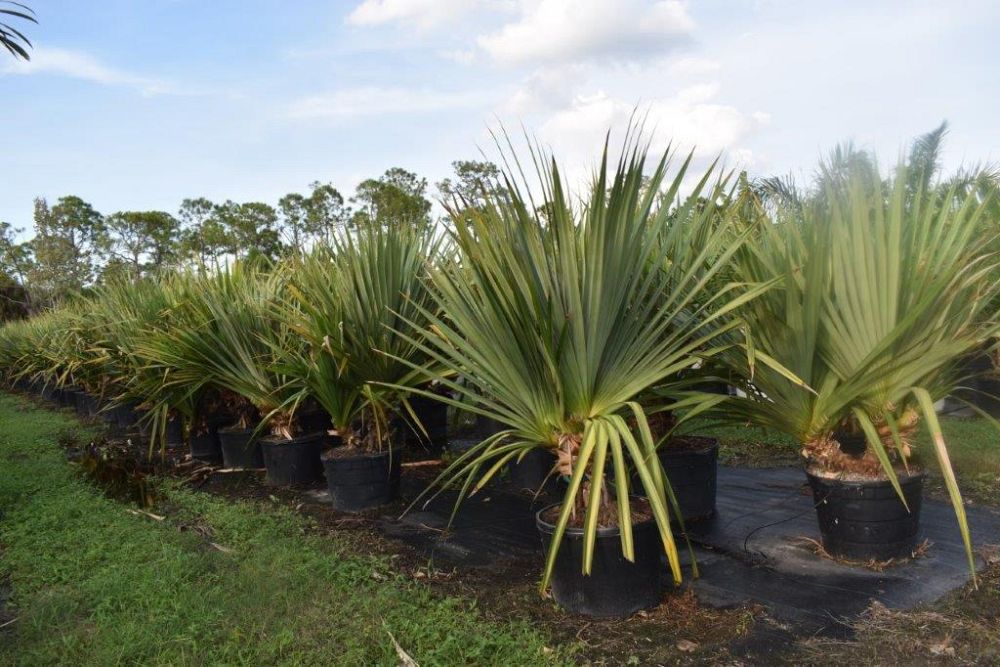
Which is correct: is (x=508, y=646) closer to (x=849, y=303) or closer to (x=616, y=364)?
(x=616, y=364)

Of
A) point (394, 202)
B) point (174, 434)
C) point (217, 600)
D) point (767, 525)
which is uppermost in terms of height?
point (394, 202)

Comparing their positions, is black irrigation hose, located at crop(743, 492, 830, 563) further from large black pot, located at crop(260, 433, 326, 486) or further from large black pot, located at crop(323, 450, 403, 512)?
large black pot, located at crop(260, 433, 326, 486)

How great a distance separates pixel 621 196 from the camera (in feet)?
9.20

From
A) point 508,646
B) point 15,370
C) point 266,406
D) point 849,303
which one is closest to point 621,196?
point 849,303

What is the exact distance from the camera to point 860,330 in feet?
10.1

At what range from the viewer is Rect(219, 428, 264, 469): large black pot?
6559 mm

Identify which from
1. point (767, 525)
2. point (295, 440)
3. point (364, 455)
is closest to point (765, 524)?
point (767, 525)

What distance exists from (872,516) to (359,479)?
3.02 meters

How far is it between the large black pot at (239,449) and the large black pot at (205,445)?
2.74ft

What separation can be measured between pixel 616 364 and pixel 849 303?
40.6 inches

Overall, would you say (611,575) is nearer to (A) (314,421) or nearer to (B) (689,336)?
(B) (689,336)

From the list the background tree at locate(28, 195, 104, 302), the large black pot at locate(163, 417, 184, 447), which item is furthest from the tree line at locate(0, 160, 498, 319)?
the large black pot at locate(163, 417, 184, 447)

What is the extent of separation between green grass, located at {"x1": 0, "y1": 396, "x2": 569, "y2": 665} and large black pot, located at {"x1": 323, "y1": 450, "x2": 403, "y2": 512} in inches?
13.4

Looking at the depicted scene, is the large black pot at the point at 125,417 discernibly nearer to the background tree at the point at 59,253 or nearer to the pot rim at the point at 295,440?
the pot rim at the point at 295,440
